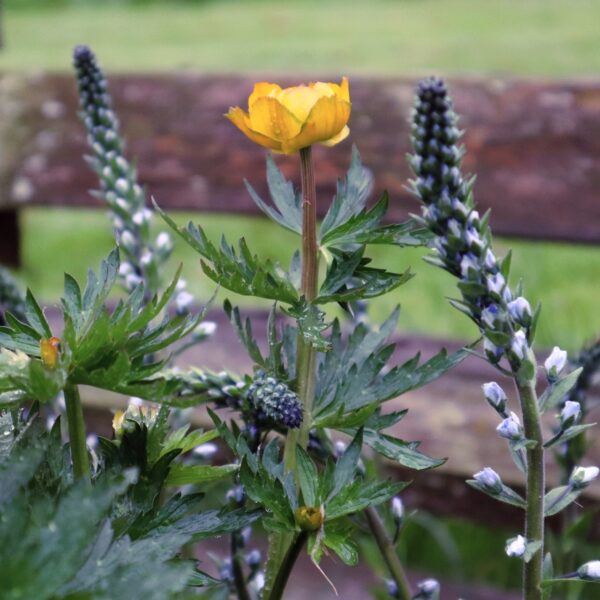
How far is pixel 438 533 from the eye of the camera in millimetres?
2074

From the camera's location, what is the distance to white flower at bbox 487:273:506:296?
63cm

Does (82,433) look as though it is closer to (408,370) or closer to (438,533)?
(408,370)

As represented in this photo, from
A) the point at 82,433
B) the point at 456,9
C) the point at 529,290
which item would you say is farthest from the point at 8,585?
the point at 456,9

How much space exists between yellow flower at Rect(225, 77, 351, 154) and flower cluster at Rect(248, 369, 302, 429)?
0.15 metres

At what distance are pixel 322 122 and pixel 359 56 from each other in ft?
24.5

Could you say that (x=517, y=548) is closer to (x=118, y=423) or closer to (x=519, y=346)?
(x=519, y=346)

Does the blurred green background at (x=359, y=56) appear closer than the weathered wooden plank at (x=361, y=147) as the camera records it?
No

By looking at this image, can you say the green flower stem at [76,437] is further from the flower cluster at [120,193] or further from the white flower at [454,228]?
the flower cluster at [120,193]

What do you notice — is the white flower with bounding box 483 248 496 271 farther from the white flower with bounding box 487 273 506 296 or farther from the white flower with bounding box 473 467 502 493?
the white flower with bounding box 473 467 502 493

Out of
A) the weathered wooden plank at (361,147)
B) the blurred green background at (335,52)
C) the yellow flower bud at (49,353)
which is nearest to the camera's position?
the yellow flower bud at (49,353)

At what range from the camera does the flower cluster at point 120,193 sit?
1.02 meters

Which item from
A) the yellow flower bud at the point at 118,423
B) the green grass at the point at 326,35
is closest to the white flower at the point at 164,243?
the yellow flower bud at the point at 118,423

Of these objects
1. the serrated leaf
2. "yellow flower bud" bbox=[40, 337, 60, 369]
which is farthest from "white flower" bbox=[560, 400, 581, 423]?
"yellow flower bud" bbox=[40, 337, 60, 369]

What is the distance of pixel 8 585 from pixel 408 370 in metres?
0.33
